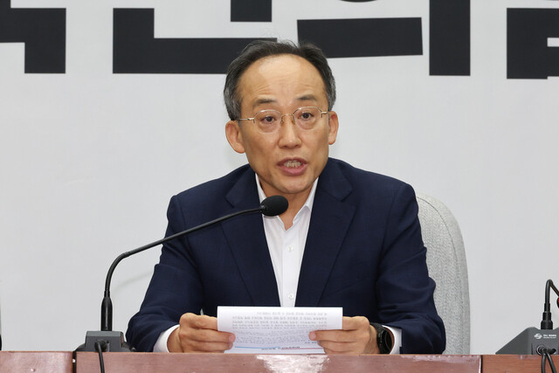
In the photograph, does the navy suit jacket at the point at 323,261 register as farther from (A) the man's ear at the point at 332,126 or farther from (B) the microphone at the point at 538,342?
(B) the microphone at the point at 538,342

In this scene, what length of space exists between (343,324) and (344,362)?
29 cm

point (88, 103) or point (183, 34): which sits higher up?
point (183, 34)

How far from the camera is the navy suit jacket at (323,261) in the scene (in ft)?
8.23

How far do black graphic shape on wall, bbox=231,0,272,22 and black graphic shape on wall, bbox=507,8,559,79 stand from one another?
1.02m

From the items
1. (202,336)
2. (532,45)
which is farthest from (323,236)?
(532,45)

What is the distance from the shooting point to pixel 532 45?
3.42 m

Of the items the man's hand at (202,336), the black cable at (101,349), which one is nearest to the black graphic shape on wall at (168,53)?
the man's hand at (202,336)

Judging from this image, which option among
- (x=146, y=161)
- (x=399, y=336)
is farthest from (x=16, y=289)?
(x=399, y=336)

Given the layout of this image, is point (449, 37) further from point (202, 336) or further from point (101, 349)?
point (101, 349)

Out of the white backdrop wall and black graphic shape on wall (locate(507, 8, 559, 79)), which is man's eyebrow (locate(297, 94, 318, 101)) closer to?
the white backdrop wall

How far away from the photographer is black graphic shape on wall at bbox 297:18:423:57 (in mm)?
3443

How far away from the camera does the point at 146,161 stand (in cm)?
345

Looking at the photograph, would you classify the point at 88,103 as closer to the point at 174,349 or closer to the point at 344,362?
the point at 174,349

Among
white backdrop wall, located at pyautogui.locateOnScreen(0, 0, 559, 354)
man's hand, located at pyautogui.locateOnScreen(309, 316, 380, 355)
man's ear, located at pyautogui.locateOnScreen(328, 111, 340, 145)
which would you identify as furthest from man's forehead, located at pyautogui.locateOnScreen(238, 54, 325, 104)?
man's hand, located at pyautogui.locateOnScreen(309, 316, 380, 355)
